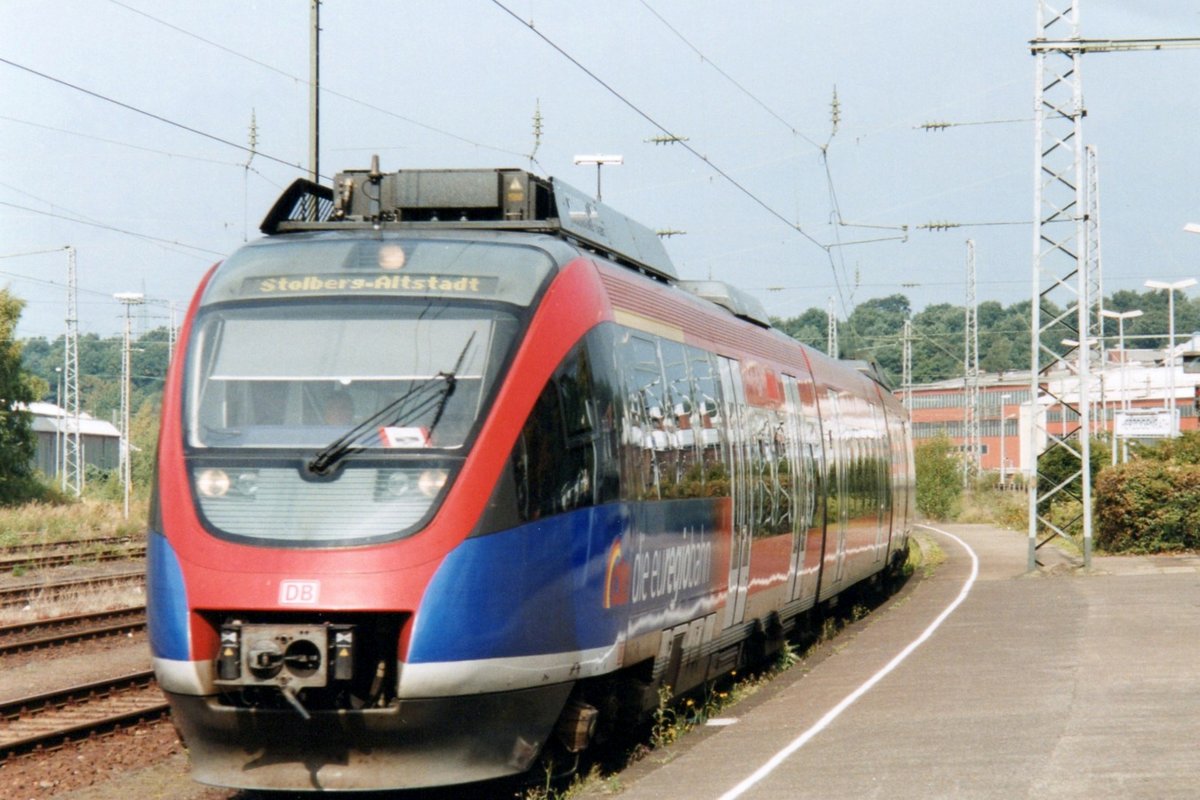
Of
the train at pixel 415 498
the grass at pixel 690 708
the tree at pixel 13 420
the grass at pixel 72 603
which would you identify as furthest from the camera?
the tree at pixel 13 420

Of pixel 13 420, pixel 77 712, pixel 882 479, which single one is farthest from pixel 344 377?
pixel 13 420

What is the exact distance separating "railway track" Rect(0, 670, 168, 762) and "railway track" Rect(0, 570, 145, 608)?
310 inches

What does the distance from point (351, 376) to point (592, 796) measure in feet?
8.84

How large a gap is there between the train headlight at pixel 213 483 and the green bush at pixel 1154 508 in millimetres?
24204

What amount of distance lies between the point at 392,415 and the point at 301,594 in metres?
1.13

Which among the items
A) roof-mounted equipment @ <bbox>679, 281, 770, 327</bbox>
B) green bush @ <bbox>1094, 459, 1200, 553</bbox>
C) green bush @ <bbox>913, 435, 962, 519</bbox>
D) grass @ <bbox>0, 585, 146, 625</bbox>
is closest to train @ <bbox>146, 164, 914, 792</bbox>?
roof-mounted equipment @ <bbox>679, 281, 770, 327</bbox>

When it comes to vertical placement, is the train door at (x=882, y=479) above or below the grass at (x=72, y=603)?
above

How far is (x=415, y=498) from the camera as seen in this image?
8.38 meters

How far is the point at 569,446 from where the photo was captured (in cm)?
914

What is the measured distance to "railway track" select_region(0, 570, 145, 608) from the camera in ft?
72.3

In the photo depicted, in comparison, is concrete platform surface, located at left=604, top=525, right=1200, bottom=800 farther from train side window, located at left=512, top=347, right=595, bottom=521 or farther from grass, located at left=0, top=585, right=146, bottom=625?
grass, located at left=0, top=585, right=146, bottom=625

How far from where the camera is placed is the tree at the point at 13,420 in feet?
154

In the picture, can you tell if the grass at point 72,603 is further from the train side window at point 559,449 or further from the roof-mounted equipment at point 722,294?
the train side window at point 559,449

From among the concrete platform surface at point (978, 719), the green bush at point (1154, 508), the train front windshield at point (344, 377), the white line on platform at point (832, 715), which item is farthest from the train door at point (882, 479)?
the train front windshield at point (344, 377)
